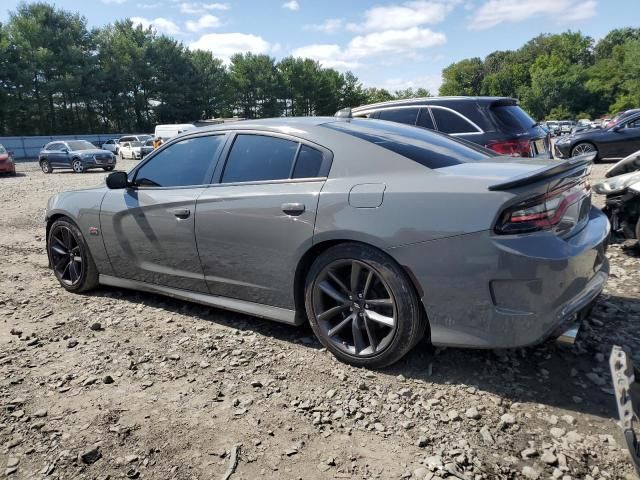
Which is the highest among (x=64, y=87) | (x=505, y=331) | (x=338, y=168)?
A: (x=64, y=87)

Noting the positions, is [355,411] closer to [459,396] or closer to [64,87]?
[459,396]

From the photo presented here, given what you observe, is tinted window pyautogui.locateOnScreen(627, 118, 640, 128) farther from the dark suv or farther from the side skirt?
the side skirt

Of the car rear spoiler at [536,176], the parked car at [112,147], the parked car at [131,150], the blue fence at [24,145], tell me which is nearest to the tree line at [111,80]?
the blue fence at [24,145]

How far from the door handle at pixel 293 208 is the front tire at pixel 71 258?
2.39 m

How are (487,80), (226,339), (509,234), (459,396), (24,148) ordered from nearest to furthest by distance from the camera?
(509,234)
(459,396)
(226,339)
(24,148)
(487,80)

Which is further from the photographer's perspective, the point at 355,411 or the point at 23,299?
the point at 23,299

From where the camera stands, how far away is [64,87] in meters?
46.7

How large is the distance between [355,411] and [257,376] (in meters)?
Answer: 0.73

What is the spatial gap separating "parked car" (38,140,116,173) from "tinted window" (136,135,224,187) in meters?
20.2

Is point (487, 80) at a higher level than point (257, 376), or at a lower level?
higher

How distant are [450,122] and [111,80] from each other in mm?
52687

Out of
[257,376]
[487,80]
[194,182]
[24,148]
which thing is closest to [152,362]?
[257,376]

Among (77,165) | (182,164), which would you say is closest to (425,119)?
(182,164)

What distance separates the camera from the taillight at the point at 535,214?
2.48 metres
